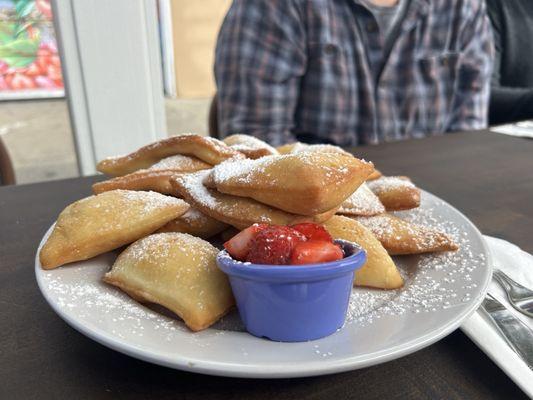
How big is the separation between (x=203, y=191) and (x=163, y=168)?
0.12m

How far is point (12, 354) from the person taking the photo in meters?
0.49

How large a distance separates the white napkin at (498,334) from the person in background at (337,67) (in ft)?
3.37

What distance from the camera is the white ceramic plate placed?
414 millimetres

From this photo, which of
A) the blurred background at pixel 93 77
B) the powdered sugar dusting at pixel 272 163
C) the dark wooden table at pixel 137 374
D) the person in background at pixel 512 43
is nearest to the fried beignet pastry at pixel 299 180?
the powdered sugar dusting at pixel 272 163

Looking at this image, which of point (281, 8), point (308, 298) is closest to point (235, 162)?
point (308, 298)

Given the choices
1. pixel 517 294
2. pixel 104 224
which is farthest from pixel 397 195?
pixel 104 224

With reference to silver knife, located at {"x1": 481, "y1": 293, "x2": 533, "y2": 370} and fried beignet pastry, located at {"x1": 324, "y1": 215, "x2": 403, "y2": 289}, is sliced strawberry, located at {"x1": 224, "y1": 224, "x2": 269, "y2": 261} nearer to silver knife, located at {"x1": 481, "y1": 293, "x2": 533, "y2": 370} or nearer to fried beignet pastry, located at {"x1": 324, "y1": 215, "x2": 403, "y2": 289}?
fried beignet pastry, located at {"x1": 324, "y1": 215, "x2": 403, "y2": 289}

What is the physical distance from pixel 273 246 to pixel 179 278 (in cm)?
12

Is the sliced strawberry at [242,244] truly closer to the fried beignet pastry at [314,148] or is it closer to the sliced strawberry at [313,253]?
the sliced strawberry at [313,253]

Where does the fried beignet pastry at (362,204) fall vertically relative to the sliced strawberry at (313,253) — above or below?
below

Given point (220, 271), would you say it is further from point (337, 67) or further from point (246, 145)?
point (337, 67)

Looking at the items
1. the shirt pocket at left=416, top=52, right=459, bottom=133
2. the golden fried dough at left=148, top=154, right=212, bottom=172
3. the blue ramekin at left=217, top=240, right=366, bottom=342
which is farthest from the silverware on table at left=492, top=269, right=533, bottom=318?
the shirt pocket at left=416, top=52, right=459, bottom=133

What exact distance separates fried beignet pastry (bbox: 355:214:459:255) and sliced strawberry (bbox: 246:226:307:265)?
224mm

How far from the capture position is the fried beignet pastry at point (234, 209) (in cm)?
60
